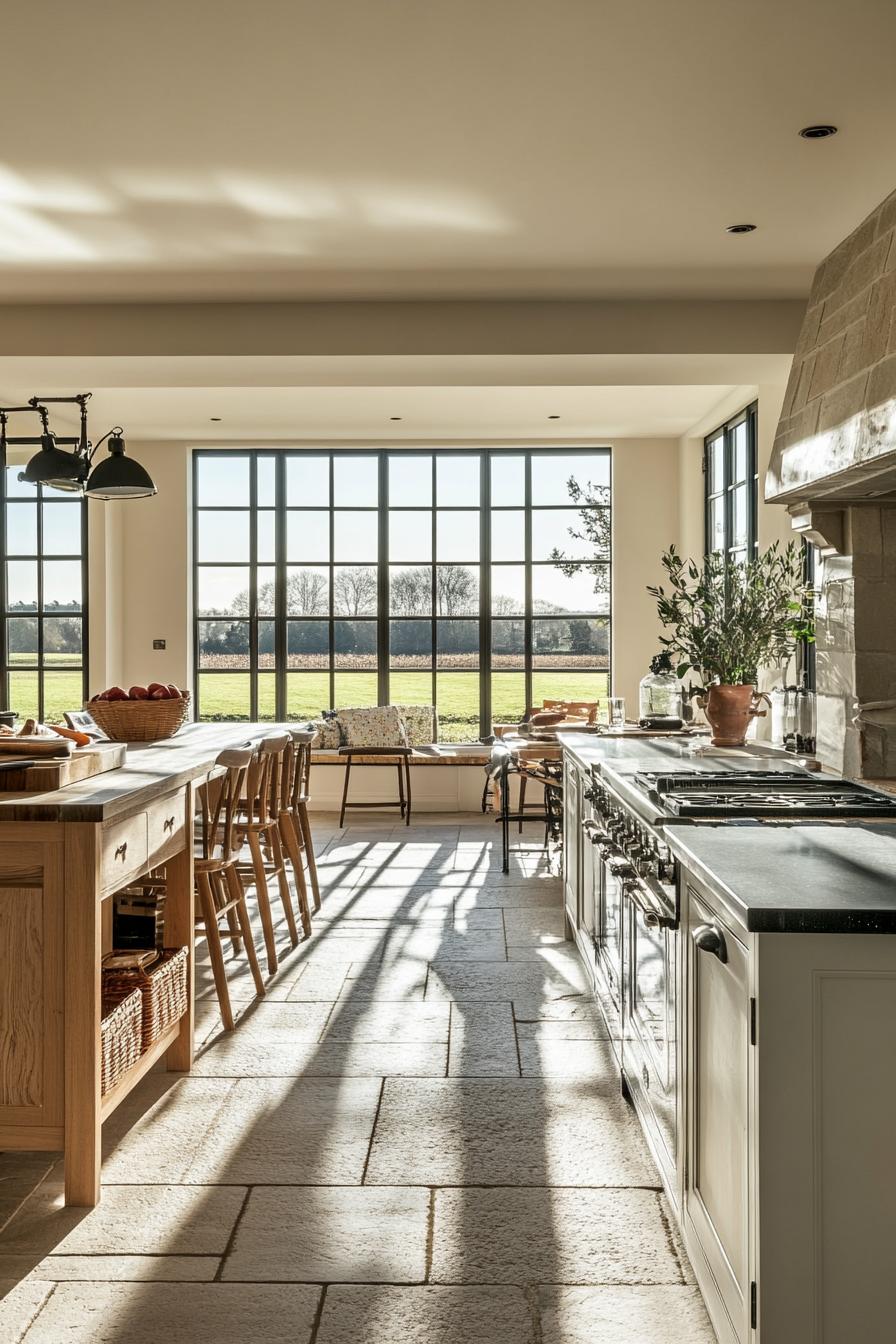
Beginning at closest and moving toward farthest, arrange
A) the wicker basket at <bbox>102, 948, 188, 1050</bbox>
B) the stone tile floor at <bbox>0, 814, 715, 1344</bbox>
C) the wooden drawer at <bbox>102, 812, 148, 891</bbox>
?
the stone tile floor at <bbox>0, 814, 715, 1344</bbox> → the wooden drawer at <bbox>102, 812, 148, 891</bbox> → the wicker basket at <bbox>102, 948, 188, 1050</bbox>

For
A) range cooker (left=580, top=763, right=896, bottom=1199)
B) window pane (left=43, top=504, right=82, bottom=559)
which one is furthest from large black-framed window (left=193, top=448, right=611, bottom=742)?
range cooker (left=580, top=763, right=896, bottom=1199)

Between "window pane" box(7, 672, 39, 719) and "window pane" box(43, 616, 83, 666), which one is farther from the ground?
"window pane" box(43, 616, 83, 666)

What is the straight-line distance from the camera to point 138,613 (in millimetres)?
9906

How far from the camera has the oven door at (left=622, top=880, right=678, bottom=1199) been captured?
7.85ft

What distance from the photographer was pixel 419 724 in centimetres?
981

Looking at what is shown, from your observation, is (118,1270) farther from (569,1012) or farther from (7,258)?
(7,258)

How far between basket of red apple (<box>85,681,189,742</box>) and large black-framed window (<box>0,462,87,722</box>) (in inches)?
217

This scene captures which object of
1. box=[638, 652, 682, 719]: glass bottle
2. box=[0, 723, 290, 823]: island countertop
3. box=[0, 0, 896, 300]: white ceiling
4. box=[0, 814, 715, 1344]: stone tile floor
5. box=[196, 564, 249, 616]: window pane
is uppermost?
box=[0, 0, 896, 300]: white ceiling

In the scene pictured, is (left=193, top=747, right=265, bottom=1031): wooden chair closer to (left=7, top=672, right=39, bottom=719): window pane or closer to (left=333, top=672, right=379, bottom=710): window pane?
(left=333, top=672, right=379, bottom=710): window pane

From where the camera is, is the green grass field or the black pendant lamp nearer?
the black pendant lamp

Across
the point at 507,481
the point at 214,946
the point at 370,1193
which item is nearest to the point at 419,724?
the point at 507,481

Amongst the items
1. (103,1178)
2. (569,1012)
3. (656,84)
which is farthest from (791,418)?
(103,1178)

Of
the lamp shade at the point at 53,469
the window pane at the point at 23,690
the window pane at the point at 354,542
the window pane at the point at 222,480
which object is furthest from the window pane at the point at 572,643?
the lamp shade at the point at 53,469

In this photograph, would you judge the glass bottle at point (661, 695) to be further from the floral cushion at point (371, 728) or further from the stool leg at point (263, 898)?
the floral cushion at point (371, 728)
